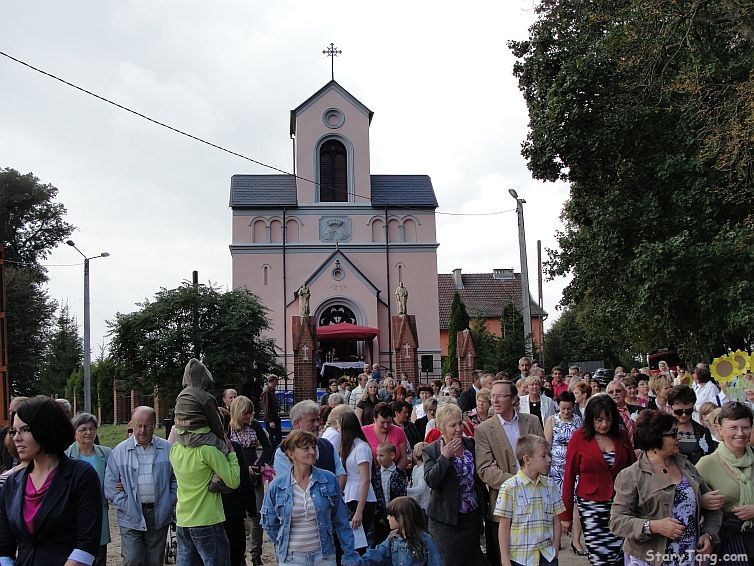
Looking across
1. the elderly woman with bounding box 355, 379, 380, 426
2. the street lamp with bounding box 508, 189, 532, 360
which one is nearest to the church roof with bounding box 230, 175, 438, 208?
the street lamp with bounding box 508, 189, 532, 360

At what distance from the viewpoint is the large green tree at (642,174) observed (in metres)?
18.3

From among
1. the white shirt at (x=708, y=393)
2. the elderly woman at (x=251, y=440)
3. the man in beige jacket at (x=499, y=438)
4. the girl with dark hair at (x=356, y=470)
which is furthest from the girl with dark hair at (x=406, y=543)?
the white shirt at (x=708, y=393)

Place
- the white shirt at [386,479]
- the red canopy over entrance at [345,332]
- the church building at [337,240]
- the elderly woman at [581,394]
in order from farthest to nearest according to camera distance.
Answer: the church building at [337,240] → the red canopy over entrance at [345,332] → the elderly woman at [581,394] → the white shirt at [386,479]

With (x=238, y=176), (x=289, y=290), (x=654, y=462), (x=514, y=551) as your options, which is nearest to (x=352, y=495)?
(x=514, y=551)

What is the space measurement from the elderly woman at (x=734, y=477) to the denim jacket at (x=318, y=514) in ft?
8.01

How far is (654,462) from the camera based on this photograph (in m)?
5.30

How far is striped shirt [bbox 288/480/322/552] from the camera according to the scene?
541 cm

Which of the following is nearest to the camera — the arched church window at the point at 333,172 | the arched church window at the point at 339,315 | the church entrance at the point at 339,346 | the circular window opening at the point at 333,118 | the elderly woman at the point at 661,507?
the elderly woman at the point at 661,507

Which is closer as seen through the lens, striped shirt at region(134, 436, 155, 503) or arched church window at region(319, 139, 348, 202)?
striped shirt at region(134, 436, 155, 503)

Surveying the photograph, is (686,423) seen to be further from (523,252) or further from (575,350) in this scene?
(575,350)

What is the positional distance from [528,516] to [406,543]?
0.89 m

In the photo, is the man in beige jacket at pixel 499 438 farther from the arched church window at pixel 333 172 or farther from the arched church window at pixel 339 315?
the arched church window at pixel 333 172

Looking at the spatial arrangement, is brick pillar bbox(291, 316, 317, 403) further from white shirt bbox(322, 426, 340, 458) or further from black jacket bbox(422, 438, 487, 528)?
black jacket bbox(422, 438, 487, 528)

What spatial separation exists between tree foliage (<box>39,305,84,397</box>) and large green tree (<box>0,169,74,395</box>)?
68 centimetres
